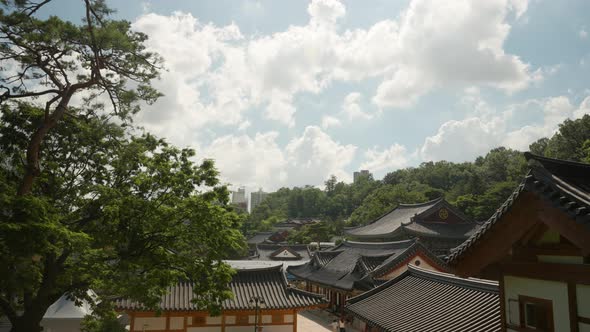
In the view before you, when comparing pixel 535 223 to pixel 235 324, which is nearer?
pixel 535 223

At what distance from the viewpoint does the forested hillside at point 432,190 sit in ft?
220

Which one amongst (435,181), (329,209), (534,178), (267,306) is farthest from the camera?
(329,209)

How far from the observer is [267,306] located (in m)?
19.6

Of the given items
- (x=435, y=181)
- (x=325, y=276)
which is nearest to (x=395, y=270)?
(x=325, y=276)

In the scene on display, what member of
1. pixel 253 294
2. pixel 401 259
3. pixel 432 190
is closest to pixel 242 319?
pixel 253 294

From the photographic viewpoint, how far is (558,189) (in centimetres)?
468

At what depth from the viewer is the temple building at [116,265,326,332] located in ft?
60.6

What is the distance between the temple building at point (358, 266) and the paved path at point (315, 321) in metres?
1.12

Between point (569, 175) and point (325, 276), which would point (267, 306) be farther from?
point (569, 175)

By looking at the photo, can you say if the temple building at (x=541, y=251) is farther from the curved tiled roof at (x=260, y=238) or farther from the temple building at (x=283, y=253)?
the curved tiled roof at (x=260, y=238)

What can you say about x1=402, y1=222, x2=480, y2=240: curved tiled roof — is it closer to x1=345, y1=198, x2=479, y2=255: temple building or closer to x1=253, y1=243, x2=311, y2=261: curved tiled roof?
x1=345, y1=198, x2=479, y2=255: temple building

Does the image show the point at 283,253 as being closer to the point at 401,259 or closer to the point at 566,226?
the point at 401,259

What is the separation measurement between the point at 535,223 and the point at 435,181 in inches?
5025

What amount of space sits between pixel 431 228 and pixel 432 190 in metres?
53.0
